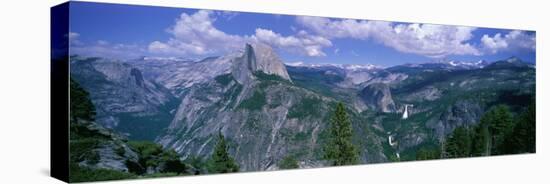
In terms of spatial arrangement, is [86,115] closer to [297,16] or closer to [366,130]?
[297,16]

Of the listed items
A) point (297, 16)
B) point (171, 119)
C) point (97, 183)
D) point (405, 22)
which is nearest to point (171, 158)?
point (171, 119)

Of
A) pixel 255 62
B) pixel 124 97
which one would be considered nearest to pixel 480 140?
pixel 255 62

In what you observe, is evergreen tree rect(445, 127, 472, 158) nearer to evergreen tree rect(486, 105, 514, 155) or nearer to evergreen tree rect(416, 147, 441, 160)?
evergreen tree rect(416, 147, 441, 160)

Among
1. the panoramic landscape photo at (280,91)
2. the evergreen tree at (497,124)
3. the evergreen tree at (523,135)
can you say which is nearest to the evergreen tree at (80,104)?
the panoramic landscape photo at (280,91)

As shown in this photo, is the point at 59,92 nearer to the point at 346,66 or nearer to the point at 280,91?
the point at 280,91

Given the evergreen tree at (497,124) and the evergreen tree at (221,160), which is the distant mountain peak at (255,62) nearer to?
the evergreen tree at (221,160)

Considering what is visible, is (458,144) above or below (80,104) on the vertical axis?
below

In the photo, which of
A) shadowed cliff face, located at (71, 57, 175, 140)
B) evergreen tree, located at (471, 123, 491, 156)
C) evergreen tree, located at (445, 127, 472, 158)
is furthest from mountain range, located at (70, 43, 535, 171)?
evergreen tree, located at (471, 123, 491, 156)
